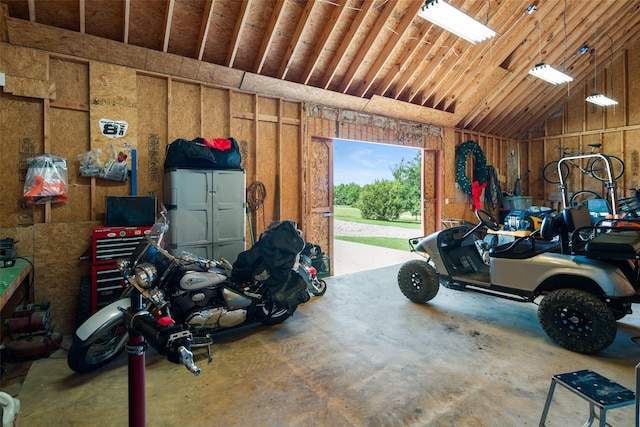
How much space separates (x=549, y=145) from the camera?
8.72 metres

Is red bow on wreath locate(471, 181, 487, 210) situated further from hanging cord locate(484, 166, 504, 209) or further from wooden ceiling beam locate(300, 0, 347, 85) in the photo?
wooden ceiling beam locate(300, 0, 347, 85)

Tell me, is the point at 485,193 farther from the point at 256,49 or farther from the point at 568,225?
the point at 256,49

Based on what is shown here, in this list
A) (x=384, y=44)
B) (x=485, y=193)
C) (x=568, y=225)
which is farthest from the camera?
(x=485, y=193)

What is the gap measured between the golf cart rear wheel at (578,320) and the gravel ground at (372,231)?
8.45m

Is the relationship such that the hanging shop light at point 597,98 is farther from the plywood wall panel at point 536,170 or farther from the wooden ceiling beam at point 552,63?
the plywood wall panel at point 536,170

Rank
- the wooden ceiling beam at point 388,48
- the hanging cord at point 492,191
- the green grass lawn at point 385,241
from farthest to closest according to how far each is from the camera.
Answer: the green grass lawn at point 385,241
the hanging cord at point 492,191
the wooden ceiling beam at point 388,48

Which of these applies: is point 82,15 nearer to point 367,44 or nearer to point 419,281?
point 367,44

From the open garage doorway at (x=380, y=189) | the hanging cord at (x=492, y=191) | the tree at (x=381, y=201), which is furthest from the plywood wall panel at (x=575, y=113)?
the tree at (x=381, y=201)

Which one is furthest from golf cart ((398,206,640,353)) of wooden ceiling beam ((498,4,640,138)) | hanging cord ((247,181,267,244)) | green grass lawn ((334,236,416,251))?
wooden ceiling beam ((498,4,640,138))

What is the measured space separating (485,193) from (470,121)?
6.25 ft

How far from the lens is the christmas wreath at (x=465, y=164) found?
7.45m

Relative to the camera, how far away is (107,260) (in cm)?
315

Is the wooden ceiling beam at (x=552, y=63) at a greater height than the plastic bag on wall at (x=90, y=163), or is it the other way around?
the wooden ceiling beam at (x=552, y=63)

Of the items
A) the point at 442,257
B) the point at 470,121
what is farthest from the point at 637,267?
the point at 470,121
